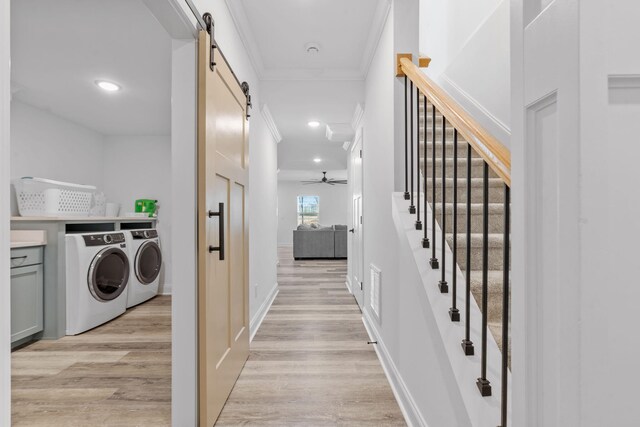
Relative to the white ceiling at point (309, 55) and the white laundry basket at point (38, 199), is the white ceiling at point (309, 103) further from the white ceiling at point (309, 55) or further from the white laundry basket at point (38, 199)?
the white laundry basket at point (38, 199)

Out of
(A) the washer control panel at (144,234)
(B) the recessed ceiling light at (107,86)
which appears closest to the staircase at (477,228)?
(B) the recessed ceiling light at (107,86)

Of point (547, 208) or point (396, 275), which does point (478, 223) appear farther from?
point (547, 208)

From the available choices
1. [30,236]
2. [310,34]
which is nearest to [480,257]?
[310,34]

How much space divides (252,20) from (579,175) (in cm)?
254

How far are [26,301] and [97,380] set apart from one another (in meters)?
1.23

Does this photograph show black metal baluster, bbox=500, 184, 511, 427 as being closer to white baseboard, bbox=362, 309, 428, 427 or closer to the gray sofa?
white baseboard, bbox=362, 309, 428, 427

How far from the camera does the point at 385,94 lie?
7.33 ft

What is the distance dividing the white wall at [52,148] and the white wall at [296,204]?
8374 mm

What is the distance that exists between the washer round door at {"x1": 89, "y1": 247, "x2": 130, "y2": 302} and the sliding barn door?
1765 millimetres

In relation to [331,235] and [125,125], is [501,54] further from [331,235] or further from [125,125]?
[331,235]

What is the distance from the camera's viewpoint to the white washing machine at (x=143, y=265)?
3803 mm

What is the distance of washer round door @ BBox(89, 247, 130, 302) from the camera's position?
123 inches

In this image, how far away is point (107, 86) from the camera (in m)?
3.09

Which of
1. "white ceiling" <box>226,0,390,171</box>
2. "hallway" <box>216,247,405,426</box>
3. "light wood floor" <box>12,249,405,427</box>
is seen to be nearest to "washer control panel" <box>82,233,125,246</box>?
"light wood floor" <box>12,249,405,427</box>
